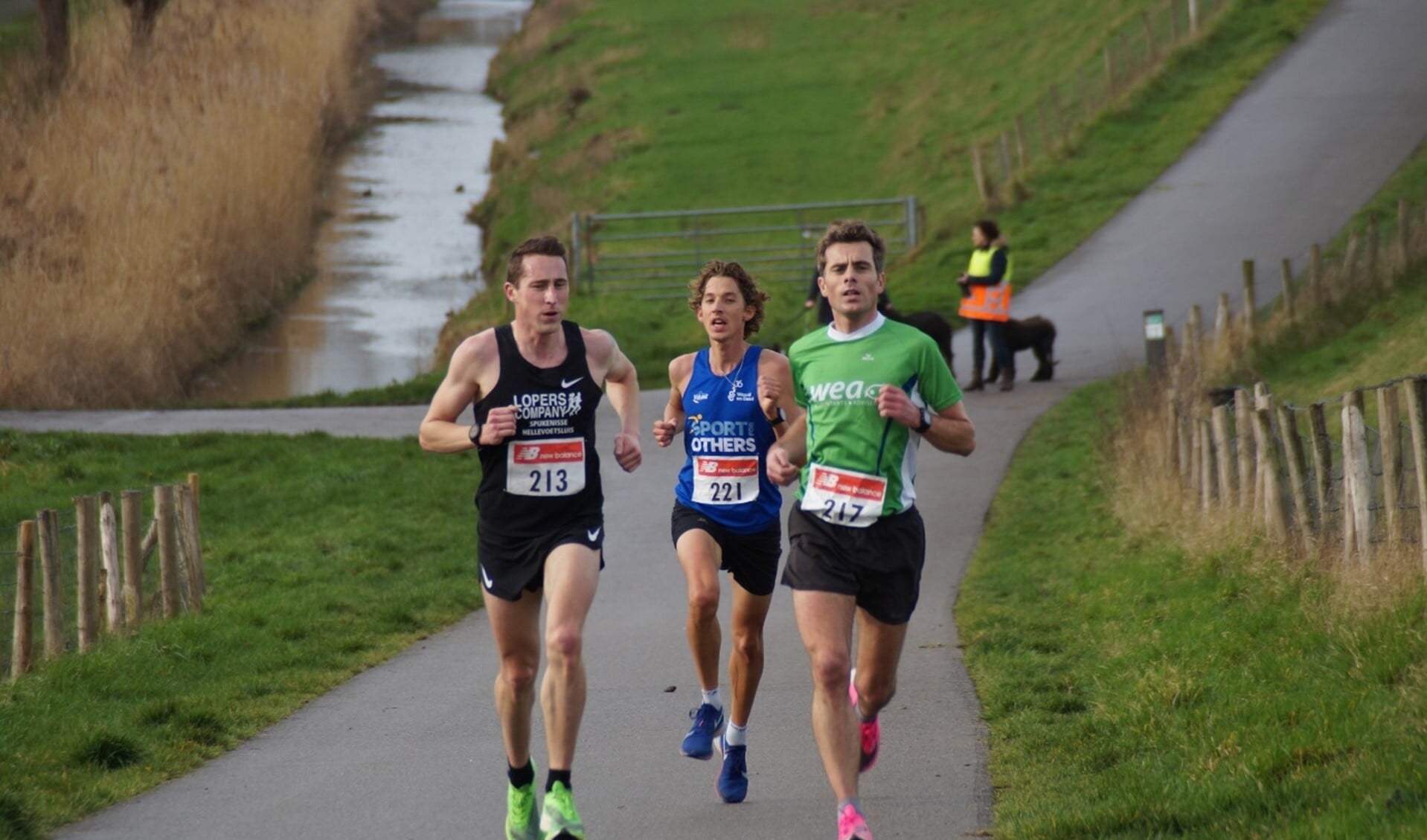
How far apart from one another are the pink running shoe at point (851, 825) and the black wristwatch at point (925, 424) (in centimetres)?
135

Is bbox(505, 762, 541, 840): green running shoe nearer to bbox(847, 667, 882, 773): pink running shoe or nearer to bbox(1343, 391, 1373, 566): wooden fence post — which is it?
bbox(847, 667, 882, 773): pink running shoe

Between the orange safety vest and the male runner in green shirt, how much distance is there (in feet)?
46.2

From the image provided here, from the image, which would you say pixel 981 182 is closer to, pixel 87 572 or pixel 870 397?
pixel 87 572

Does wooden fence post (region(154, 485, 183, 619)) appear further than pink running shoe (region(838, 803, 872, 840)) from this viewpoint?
Yes

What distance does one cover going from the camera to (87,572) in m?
11.0

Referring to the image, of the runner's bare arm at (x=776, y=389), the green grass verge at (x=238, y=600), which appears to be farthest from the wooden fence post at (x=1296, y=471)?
the green grass verge at (x=238, y=600)

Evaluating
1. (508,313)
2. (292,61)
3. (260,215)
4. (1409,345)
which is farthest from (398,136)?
(1409,345)

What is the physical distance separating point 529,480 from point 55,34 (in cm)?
2776

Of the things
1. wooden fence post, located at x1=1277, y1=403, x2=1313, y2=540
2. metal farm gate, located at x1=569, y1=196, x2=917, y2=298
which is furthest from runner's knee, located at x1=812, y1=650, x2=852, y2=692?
metal farm gate, located at x1=569, y1=196, x2=917, y2=298

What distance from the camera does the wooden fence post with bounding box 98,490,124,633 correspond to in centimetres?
1115

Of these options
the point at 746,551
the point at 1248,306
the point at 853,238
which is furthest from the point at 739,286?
the point at 1248,306

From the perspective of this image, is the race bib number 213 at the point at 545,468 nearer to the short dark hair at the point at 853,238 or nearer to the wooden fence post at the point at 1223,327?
the short dark hair at the point at 853,238

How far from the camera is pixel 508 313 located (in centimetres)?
2992

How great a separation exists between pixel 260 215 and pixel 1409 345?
2087 cm
